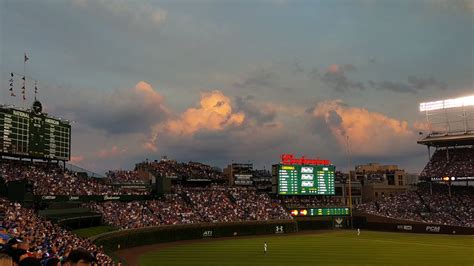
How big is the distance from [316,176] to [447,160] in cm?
2776

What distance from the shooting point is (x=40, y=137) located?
1960 inches

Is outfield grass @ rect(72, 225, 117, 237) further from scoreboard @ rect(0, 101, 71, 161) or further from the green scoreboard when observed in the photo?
the green scoreboard

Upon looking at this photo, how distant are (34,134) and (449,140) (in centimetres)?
6958

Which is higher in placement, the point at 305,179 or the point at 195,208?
the point at 305,179

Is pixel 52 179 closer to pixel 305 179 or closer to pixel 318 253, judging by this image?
pixel 318 253

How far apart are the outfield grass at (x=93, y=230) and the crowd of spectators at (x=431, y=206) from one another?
48299 millimetres

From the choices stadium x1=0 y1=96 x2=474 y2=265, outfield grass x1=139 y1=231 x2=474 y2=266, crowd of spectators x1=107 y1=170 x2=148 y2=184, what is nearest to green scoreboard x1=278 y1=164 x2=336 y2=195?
stadium x1=0 y1=96 x2=474 y2=265

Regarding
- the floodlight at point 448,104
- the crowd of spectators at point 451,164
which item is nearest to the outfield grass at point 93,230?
the crowd of spectators at point 451,164

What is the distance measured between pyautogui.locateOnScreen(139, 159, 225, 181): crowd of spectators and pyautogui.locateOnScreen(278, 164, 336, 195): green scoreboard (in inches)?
678

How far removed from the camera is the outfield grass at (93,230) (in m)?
41.9

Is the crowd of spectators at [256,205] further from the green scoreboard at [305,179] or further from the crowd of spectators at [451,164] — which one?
the crowd of spectators at [451,164]

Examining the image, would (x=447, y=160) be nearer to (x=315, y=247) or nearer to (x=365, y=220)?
(x=365, y=220)

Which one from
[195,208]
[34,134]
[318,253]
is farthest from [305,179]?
[34,134]

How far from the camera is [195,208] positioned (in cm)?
6600
